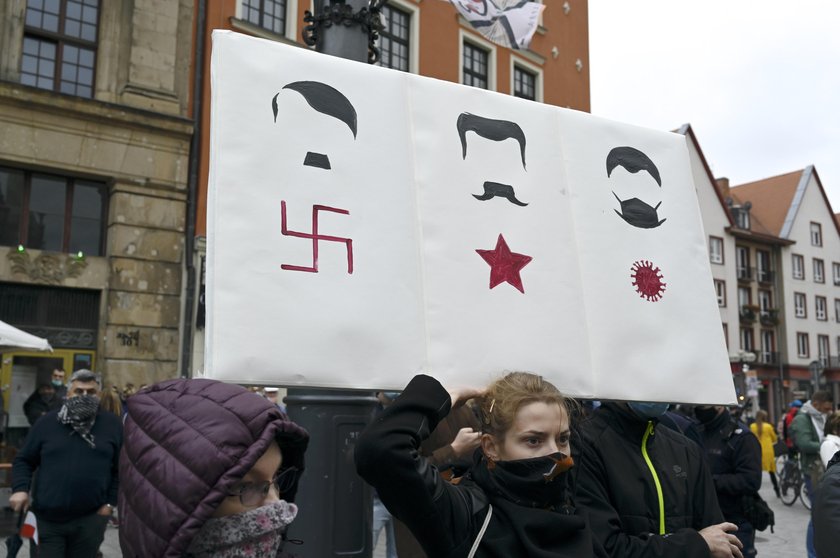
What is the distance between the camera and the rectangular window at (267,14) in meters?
17.4

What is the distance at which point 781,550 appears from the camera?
9.10 metres

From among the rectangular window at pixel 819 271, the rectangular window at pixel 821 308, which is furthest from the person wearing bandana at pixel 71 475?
the rectangular window at pixel 819 271

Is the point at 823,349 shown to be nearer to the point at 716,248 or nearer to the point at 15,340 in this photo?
the point at 716,248

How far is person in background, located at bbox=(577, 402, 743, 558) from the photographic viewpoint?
8.22 feet

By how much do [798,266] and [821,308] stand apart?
3770 mm

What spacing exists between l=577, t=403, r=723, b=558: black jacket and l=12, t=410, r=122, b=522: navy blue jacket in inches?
153

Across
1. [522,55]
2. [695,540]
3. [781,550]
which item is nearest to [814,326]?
[522,55]

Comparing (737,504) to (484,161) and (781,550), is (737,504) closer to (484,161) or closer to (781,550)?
(484,161)

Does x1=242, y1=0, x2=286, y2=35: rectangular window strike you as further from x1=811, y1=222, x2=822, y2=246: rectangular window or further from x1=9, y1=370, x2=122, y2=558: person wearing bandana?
x1=811, y1=222, x2=822, y2=246: rectangular window

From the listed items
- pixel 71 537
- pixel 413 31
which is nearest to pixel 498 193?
pixel 71 537

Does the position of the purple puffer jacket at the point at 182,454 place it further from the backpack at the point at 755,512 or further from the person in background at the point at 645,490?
the backpack at the point at 755,512

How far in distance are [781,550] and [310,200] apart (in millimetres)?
8818

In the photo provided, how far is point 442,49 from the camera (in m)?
21.0

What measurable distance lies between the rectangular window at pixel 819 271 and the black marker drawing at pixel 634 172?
2242 inches
